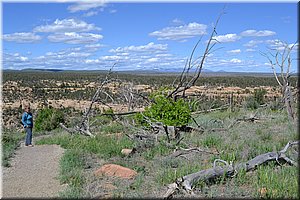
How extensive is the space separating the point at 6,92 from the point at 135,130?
123 ft

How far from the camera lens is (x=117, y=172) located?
766 centimetres

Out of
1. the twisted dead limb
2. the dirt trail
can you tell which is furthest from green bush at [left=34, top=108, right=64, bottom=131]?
the twisted dead limb

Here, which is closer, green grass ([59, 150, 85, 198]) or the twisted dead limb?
the twisted dead limb

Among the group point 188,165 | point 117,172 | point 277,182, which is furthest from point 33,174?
point 277,182

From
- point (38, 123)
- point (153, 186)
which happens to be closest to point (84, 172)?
point (153, 186)

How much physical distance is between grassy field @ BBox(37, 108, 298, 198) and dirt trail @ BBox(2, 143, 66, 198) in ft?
0.93

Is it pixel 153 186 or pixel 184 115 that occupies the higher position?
pixel 184 115

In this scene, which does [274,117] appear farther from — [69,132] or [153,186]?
[153,186]

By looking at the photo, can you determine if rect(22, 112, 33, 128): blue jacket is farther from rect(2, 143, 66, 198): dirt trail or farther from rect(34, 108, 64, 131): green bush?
rect(34, 108, 64, 131): green bush

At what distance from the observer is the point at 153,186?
695cm

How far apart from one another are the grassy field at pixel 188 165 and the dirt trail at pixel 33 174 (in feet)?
0.93

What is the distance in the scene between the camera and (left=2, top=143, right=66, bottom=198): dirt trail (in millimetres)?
6946

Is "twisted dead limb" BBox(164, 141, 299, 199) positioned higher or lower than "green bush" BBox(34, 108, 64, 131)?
higher

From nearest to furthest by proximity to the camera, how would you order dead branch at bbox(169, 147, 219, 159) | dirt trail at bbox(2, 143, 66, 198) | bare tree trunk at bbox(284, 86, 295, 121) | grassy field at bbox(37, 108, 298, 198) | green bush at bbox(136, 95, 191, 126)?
grassy field at bbox(37, 108, 298, 198), dirt trail at bbox(2, 143, 66, 198), dead branch at bbox(169, 147, 219, 159), green bush at bbox(136, 95, 191, 126), bare tree trunk at bbox(284, 86, 295, 121)
